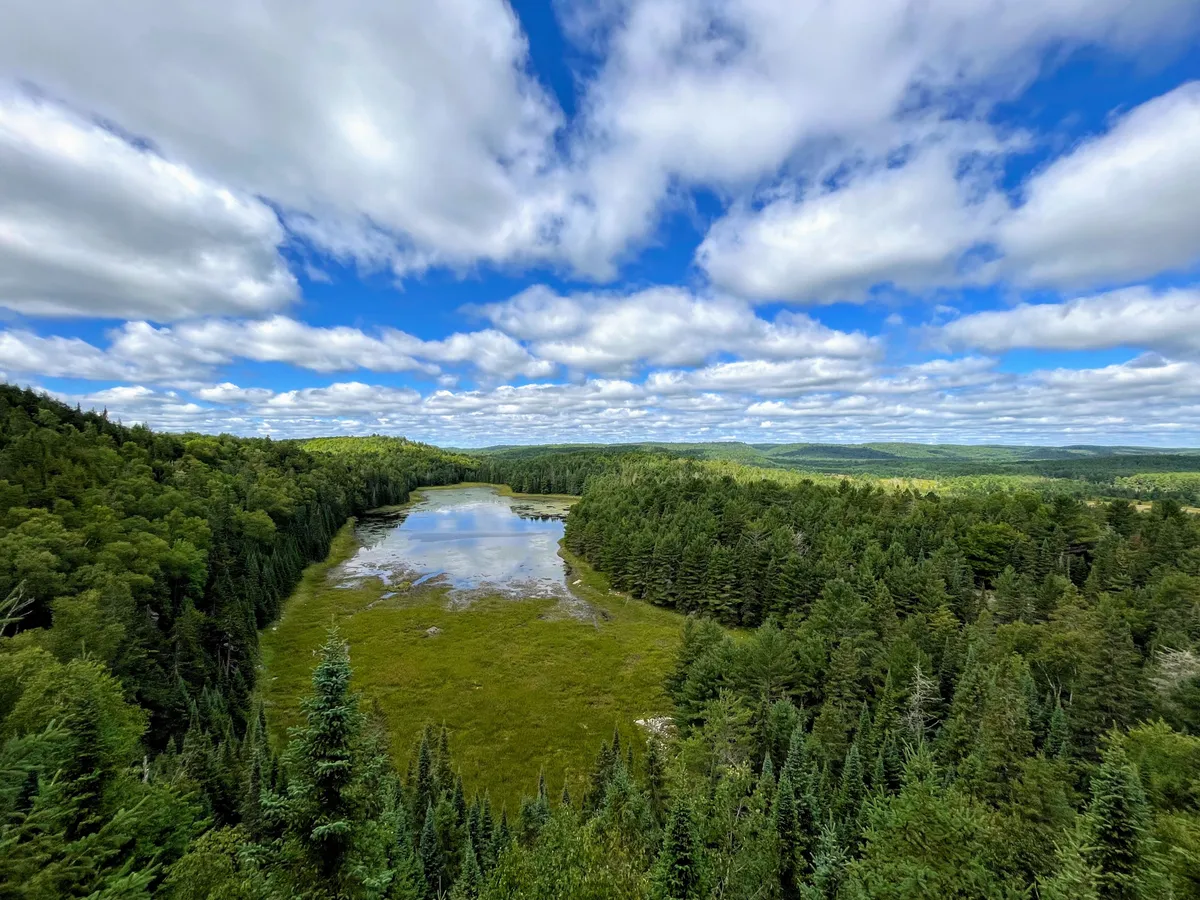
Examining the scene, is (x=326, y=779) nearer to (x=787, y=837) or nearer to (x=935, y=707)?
(x=787, y=837)

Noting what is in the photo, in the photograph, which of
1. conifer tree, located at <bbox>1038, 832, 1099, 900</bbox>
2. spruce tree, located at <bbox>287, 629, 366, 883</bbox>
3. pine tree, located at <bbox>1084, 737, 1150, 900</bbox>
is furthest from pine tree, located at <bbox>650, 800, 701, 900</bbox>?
pine tree, located at <bbox>1084, 737, 1150, 900</bbox>

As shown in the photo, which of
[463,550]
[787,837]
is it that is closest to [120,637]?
[787,837]

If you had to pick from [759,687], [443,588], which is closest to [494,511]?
[443,588]

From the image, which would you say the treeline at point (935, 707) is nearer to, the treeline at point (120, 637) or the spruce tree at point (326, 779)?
the spruce tree at point (326, 779)

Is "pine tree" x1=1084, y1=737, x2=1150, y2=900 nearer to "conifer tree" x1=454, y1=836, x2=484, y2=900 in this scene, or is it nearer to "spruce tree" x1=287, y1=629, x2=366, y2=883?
"conifer tree" x1=454, y1=836, x2=484, y2=900

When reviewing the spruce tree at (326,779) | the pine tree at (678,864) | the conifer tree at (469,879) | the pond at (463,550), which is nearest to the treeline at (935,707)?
the pine tree at (678,864)

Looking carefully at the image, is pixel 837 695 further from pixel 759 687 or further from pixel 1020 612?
pixel 1020 612
